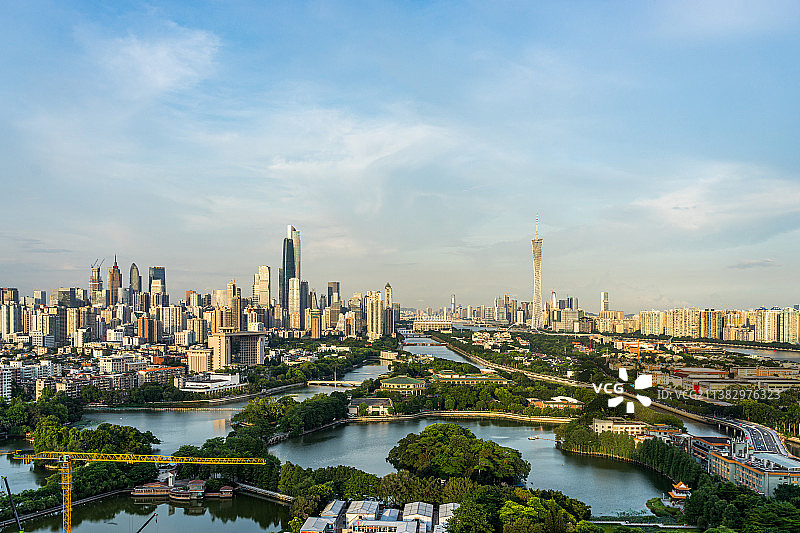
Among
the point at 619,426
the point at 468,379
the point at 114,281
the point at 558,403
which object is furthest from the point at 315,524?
the point at 114,281

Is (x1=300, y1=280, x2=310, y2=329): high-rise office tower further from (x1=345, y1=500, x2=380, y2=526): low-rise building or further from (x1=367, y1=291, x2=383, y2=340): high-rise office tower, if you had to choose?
(x1=345, y1=500, x2=380, y2=526): low-rise building

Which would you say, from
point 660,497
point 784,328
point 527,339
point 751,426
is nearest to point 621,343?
point 784,328

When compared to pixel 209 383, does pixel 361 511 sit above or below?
above

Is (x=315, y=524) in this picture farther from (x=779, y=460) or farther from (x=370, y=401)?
(x=370, y=401)

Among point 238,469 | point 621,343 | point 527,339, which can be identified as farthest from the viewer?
point 527,339

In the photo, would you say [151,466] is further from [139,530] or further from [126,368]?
[126,368]

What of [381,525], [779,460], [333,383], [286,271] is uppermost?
[286,271]

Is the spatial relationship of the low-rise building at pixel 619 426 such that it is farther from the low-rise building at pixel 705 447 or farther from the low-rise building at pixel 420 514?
the low-rise building at pixel 420 514
